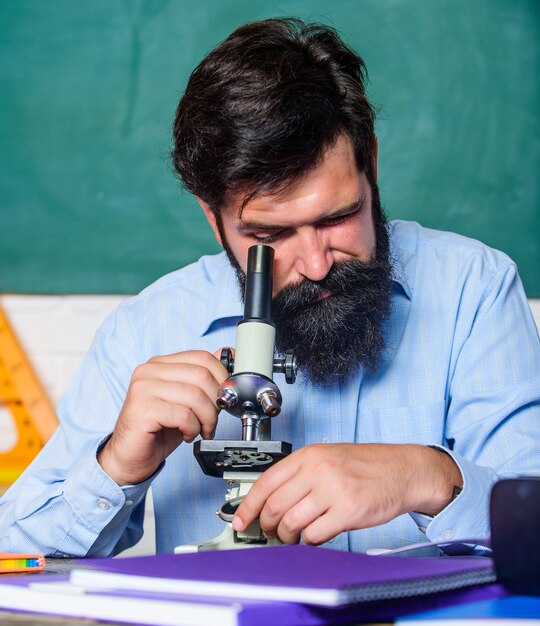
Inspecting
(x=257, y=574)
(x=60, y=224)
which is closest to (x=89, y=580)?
(x=257, y=574)

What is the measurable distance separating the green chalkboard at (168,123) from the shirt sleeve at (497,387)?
57 centimetres

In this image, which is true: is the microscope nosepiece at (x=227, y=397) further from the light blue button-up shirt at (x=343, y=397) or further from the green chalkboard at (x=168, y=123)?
the green chalkboard at (x=168, y=123)

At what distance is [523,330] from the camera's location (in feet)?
5.21

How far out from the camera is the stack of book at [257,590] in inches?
23.6

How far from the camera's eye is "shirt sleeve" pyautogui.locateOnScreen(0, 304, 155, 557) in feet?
4.45

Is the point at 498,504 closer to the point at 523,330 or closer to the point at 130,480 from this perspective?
the point at 130,480

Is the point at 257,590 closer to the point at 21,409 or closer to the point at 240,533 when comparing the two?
the point at 240,533

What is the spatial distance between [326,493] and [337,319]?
21.9 inches

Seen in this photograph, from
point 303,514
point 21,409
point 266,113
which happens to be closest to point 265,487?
point 303,514

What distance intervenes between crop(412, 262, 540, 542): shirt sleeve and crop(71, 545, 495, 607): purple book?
1.51ft

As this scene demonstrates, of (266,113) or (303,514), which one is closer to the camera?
(303,514)

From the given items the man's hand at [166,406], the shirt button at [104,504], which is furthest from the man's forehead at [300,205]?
the shirt button at [104,504]

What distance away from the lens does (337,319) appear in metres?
1.47

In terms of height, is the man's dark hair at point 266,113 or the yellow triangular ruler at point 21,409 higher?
the man's dark hair at point 266,113
